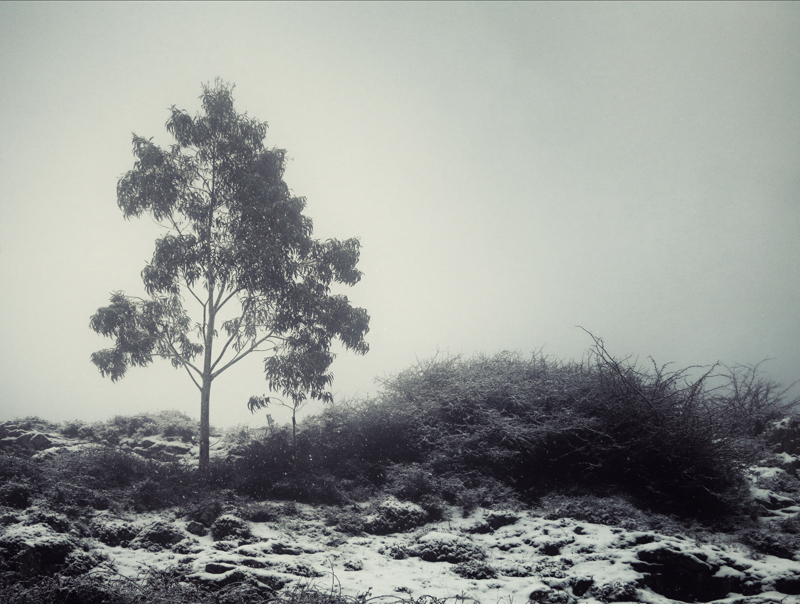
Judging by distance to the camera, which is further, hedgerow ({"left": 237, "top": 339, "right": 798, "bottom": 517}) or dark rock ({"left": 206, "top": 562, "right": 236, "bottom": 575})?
hedgerow ({"left": 237, "top": 339, "right": 798, "bottom": 517})

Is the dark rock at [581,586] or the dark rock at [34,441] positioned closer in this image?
the dark rock at [581,586]

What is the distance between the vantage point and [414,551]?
6285 millimetres

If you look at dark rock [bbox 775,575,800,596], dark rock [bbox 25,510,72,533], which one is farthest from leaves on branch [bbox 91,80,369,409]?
dark rock [bbox 775,575,800,596]

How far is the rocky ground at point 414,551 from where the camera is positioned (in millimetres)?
5016

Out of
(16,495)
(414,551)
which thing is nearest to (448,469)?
(414,551)

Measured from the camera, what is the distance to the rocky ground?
5.02 m

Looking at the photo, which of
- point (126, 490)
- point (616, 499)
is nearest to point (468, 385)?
point (616, 499)

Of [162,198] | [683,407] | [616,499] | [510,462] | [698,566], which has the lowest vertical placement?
[698,566]

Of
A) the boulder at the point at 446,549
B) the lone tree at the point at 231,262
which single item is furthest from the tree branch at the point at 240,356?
the boulder at the point at 446,549

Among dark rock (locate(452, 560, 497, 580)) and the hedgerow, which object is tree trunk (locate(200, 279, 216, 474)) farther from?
dark rock (locate(452, 560, 497, 580))

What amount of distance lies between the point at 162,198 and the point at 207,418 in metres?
5.17

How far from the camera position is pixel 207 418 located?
32.3 ft

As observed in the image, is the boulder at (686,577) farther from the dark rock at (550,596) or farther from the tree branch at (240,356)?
the tree branch at (240,356)

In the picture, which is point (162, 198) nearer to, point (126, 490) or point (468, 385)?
point (126, 490)
